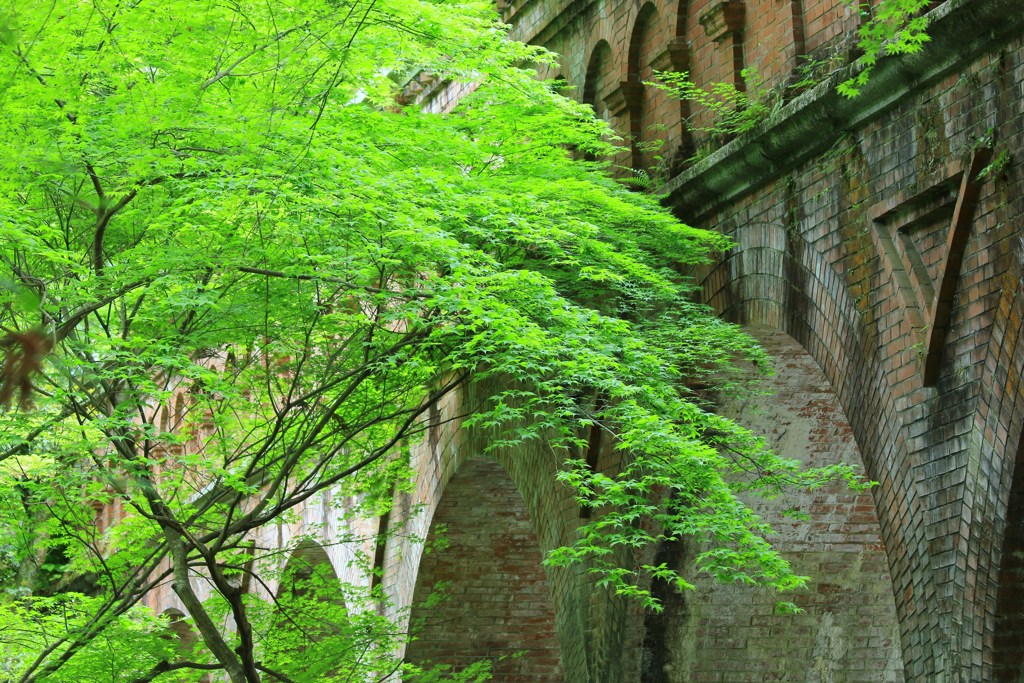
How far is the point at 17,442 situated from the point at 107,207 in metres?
1.40

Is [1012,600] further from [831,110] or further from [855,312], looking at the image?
[831,110]

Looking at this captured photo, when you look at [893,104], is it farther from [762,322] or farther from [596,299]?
[596,299]

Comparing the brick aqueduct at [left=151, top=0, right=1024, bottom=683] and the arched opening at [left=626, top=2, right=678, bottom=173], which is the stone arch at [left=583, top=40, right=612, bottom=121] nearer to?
the brick aqueduct at [left=151, top=0, right=1024, bottom=683]

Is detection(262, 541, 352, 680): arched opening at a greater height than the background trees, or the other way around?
the background trees

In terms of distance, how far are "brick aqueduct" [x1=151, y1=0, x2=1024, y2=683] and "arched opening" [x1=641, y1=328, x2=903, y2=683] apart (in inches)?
0.7

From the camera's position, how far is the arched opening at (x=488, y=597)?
44.5 ft

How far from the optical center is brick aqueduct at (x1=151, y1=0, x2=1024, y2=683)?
666cm

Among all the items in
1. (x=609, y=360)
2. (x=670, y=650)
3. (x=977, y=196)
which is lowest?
(x=670, y=650)

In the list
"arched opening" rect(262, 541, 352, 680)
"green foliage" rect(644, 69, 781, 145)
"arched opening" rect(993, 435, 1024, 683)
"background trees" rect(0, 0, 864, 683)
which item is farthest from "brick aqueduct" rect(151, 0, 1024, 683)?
"arched opening" rect(262, 541, 352, 680)

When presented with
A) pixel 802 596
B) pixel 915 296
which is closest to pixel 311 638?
pixel 802 596

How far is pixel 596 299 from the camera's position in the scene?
992 cm

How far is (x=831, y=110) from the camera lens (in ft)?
26.0

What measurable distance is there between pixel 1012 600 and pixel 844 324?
200 cm

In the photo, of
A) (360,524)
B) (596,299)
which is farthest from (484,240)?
(360,524)
